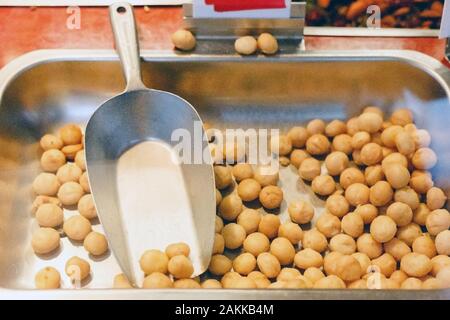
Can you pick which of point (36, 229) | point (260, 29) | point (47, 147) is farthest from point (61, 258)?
point (260, 29)

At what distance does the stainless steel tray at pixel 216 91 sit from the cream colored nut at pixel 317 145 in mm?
86

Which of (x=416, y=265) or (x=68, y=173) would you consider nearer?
(x=416, y=265)

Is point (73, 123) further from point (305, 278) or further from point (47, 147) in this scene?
point (305, 278)

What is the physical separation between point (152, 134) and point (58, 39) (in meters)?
0.29

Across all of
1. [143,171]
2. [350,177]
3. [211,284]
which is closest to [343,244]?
[350,177]

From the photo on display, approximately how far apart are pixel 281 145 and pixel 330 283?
337mm

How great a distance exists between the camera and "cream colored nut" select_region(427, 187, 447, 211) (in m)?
0.99

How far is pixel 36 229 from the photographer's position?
39.9 inches

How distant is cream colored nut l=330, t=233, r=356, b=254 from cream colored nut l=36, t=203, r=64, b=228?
0.50 meters

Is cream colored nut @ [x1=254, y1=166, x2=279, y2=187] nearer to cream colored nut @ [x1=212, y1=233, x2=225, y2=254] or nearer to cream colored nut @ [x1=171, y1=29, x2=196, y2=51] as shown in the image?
cream colored nut @ [x1=212, y1=233, x2=225, y2=254]

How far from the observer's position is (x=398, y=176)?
3.24ft

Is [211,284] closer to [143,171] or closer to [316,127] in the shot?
[143,171]

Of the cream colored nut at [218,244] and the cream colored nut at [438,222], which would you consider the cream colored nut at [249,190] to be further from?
the cream colored nut at [438,222]

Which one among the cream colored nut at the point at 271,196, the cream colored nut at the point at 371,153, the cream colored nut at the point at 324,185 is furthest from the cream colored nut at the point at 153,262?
the cream colored nut at the point at 371,153
